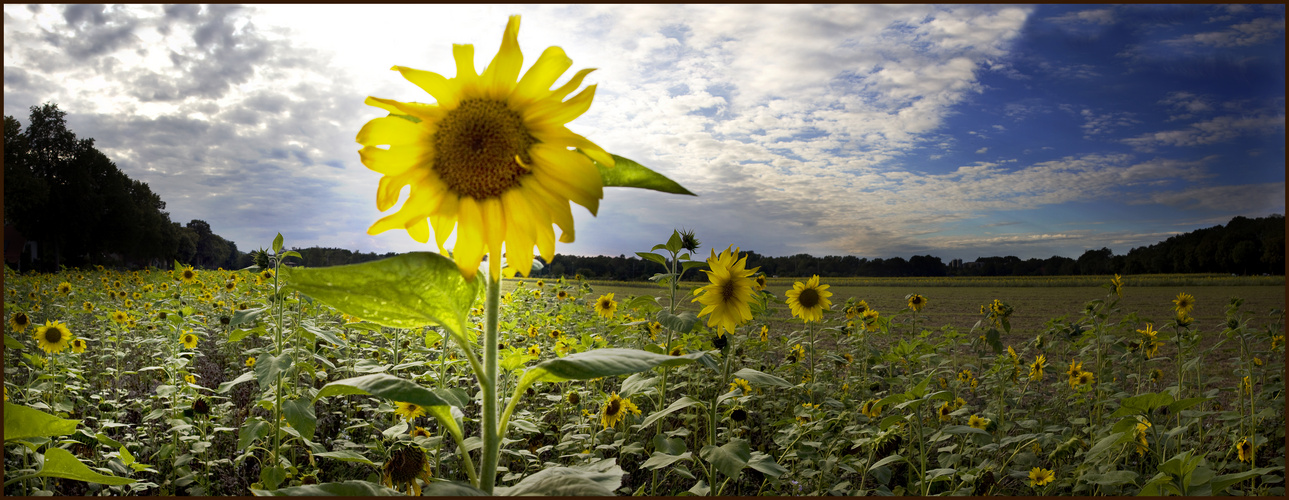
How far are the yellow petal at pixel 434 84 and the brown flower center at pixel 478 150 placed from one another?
0.01 m

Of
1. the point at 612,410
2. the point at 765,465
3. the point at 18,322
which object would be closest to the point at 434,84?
the point at 765,465

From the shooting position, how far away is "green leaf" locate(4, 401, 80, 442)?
2.87 feet

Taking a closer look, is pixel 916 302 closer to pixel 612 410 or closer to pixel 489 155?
pixel 612 410

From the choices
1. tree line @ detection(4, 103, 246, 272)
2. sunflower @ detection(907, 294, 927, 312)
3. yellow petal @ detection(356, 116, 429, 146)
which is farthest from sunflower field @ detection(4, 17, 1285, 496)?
tree line @ detection(4, 103, 246, 272)

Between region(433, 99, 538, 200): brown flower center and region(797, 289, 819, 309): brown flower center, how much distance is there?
11.5 ft

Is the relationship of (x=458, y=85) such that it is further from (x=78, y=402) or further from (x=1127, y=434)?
(x=78, y=402)

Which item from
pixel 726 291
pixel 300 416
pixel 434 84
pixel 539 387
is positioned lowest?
pixel 539 387

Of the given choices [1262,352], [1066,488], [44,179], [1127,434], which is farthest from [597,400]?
[44,179]

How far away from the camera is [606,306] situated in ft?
19.0

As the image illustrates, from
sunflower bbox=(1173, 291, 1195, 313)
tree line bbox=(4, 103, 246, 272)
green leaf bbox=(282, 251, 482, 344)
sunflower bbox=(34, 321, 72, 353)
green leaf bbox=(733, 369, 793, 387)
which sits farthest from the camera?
tree line bbox=(4, 103, 246, 272)

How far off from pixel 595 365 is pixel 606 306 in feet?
16.8

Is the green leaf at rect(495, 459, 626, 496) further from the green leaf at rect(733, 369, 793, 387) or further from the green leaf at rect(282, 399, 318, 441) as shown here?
the green leaf at rect(282, 399, 318, 441)

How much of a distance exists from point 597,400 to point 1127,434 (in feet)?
7.83

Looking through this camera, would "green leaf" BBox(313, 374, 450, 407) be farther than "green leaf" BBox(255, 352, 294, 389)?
No
